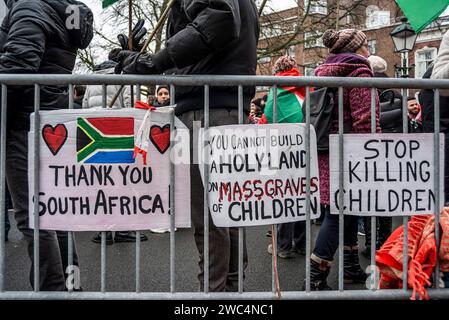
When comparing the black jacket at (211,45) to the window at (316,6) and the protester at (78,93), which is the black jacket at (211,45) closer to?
the protester at (78,93)

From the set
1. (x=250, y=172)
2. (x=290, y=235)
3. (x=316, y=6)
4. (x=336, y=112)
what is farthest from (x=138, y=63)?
(x=316, y=6)

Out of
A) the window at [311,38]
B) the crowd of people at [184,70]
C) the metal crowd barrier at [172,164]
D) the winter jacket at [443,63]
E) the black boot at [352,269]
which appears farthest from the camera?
the window at [311,38]

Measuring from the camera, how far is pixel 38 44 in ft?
9.98

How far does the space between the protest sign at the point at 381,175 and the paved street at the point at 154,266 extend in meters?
1.15


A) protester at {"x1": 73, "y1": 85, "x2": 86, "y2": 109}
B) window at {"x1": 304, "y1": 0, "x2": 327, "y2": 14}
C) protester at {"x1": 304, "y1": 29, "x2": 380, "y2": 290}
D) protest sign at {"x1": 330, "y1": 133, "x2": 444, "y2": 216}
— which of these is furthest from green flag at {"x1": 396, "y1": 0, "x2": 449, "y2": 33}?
window at {"x1": 304, "y1": 0, "x2": 327, "y2": 14}

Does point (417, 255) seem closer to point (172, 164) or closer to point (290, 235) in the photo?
point (172, 164)

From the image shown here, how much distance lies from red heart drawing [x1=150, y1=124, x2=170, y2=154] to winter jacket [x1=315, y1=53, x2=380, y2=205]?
1.23m

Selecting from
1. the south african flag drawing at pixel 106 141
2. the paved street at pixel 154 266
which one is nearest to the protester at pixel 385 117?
the paved street at pixel 154 266

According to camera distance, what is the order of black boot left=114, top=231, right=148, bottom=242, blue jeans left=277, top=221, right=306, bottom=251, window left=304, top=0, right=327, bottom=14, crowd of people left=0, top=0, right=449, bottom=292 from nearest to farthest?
1. crowd of people left=0, top=0, right=449, bottom=292
2. blue jeans left=277, top=221, right=306, bottom=251
3. black boot left=114, top=231, right=148, bottom=242
4. window left=304, top=0, right=327, bottom=14

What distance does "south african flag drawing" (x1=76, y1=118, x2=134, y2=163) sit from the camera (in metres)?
2.71

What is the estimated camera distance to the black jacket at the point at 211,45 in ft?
9.05

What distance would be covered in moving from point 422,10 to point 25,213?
259 centimetres

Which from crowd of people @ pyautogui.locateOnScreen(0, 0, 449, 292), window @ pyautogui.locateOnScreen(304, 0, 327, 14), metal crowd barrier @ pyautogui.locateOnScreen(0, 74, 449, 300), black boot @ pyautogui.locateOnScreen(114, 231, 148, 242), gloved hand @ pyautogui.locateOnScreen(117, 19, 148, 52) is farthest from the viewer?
window @ pyautogui.locateOnScreen(304, 0, 327, 14)

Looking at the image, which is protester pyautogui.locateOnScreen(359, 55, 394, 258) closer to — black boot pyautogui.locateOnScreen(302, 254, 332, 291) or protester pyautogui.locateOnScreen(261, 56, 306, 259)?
protester pyautogui.locateOnScreen(261, 56, 306, 259)
